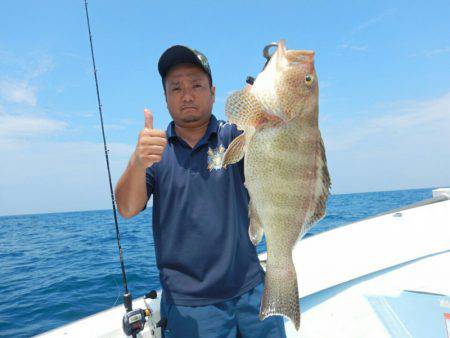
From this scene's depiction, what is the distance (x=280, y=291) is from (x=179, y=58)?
1726 mm

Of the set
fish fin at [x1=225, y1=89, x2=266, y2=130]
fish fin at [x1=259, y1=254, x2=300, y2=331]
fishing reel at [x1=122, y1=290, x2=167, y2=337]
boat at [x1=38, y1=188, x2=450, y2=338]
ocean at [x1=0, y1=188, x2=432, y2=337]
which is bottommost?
ocean at [x1=0, y1=188, x2=432, y2=337]

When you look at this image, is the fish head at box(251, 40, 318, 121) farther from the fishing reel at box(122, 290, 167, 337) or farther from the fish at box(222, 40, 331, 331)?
the fishing reel at box(122, 290, 167, 337)

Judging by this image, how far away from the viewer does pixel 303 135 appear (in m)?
1.79

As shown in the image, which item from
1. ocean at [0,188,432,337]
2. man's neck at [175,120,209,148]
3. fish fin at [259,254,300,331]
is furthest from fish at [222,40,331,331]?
ocean at [0,188,432,337]

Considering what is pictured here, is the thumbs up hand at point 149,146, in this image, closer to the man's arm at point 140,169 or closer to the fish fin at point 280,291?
the man's arm at point 140,169

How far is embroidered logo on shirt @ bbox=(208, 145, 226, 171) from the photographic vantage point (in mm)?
2434

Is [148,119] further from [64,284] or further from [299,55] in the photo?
[64,284]

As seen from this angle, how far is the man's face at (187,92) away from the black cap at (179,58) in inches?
1.4

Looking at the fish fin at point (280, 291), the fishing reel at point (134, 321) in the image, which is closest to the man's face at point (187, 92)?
the fish fin at point (280, 291)

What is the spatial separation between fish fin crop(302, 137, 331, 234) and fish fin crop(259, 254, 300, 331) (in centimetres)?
25

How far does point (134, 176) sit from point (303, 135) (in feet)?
3.62

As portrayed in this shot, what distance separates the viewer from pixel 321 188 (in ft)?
6.04

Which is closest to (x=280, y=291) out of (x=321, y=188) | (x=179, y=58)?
(x=321, y=188)

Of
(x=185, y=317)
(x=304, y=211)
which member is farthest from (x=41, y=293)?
(x=304, y=211)
